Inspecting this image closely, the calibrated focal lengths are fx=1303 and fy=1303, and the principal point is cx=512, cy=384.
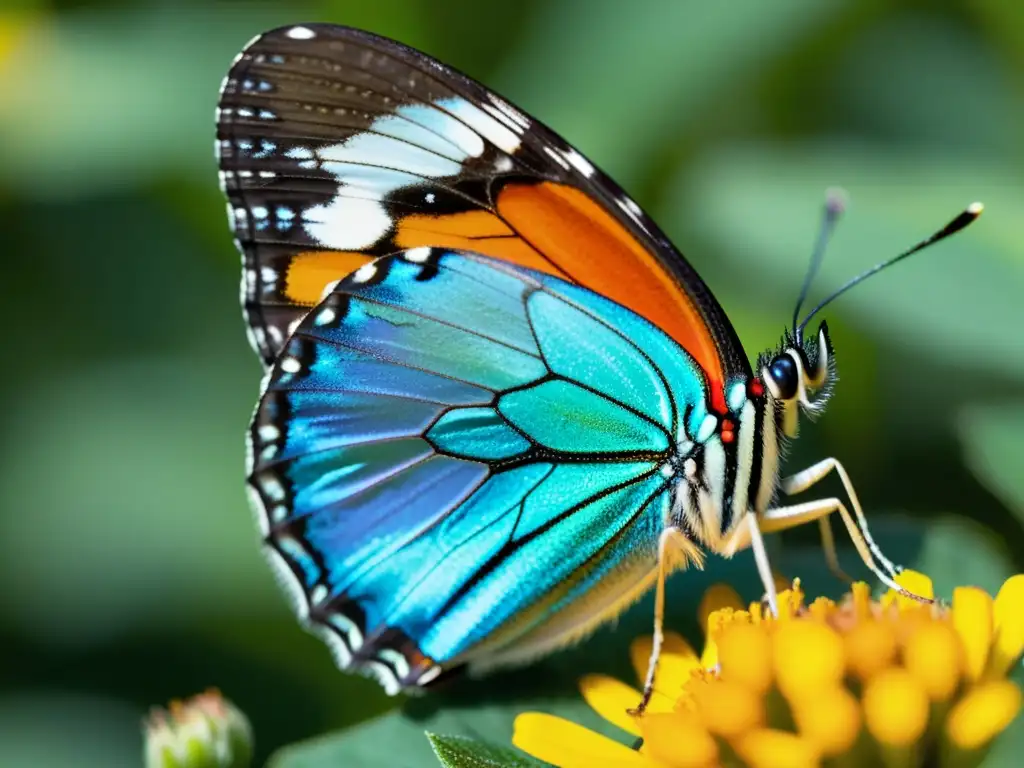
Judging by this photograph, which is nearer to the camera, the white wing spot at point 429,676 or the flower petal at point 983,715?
the flower petal at point 983,715

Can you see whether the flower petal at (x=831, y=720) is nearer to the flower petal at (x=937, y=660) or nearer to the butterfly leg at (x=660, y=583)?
the flower petal at (x=937, y=660)

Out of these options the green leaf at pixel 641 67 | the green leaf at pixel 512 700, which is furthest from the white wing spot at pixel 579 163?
the green leaf at pixel 641 67

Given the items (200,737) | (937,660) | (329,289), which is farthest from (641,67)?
(937,660)

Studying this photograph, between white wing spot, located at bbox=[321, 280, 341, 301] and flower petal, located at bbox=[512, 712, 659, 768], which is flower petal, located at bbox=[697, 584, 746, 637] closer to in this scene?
flower petal, located at bbox=[512, 712, 659, 768]

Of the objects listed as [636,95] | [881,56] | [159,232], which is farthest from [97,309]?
[881,56]

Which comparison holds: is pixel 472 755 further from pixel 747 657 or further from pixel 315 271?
pixel 315 271

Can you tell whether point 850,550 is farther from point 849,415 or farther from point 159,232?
point 159,232
